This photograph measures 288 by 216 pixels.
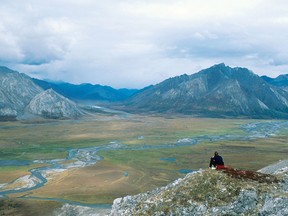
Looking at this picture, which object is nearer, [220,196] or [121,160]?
[220,196]

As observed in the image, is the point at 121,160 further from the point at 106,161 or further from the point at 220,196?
the point at 220,196

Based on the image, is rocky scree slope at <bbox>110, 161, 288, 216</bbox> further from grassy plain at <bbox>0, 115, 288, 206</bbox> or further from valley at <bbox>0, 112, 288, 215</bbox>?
grassy plain at <bbox>0, 115, 288, 206</bbox>

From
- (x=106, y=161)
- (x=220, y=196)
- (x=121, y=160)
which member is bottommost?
(x=106, y=161)

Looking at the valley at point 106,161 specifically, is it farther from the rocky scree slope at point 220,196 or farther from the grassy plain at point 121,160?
the rocky scree slope at point 220,196

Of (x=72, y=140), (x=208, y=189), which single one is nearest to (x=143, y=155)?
(x=72, y=140)

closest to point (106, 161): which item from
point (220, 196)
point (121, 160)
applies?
point (121, 160)

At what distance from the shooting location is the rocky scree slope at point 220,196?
110 ft

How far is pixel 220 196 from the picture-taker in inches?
1364

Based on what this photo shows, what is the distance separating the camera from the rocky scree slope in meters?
33.4

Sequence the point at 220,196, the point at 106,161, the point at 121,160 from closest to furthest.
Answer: the point at 220,196, the point at 106,161, the point at 121,160

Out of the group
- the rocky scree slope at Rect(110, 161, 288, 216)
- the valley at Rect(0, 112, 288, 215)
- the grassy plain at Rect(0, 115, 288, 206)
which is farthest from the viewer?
the grassy plain at Rect(0, 115, 288, 206)

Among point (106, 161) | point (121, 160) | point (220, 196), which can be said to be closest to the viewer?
point (220, 196)

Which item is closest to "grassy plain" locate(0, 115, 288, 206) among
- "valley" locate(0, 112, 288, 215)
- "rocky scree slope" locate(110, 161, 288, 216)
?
"valley" locate(0, 112, 288, 215)

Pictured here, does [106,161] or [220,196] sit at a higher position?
[220,196]
